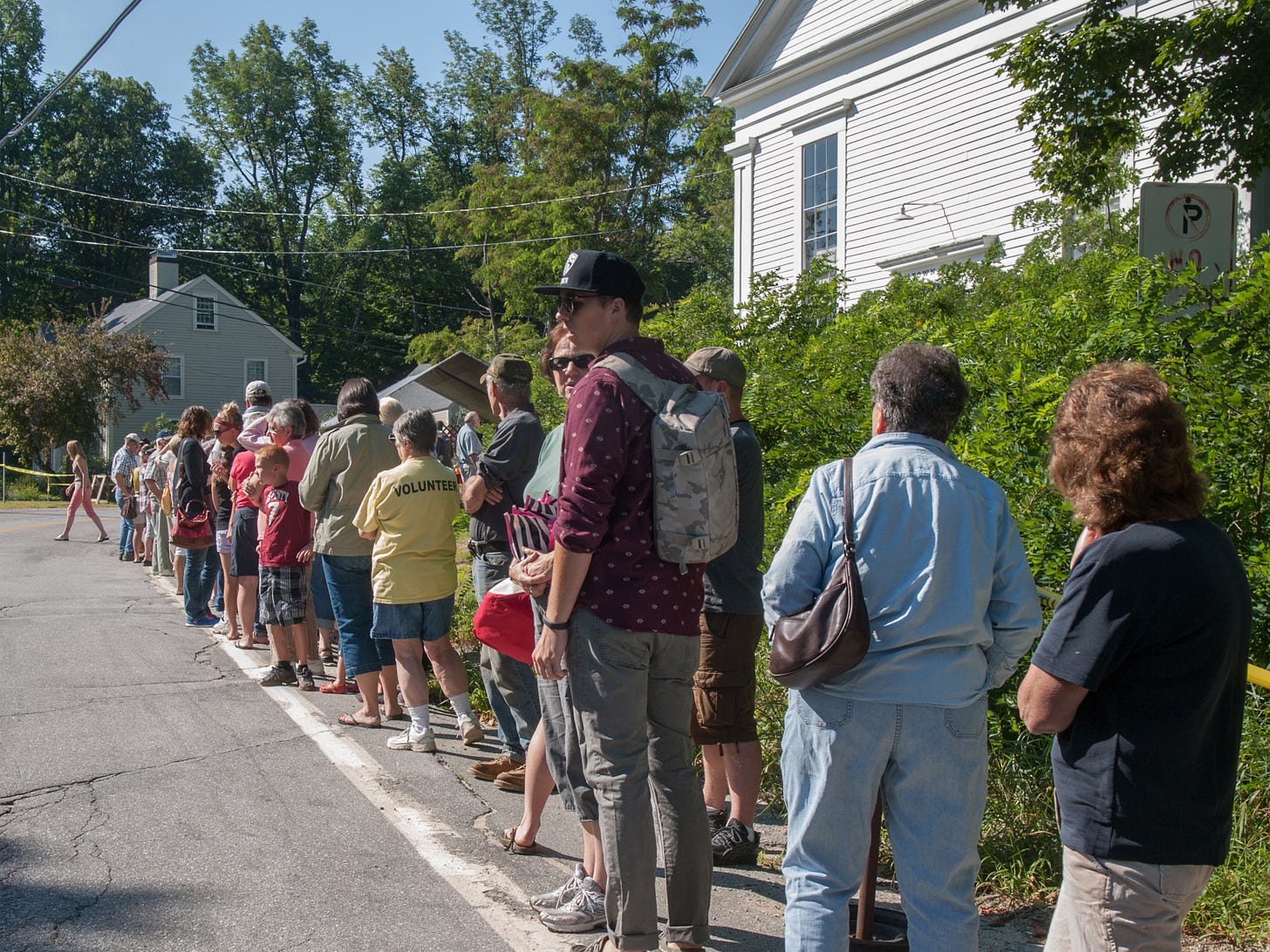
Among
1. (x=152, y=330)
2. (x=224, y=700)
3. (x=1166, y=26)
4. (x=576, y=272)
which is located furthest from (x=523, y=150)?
(x=576, y=272)

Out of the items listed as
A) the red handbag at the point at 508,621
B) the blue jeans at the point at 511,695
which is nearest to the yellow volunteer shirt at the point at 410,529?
the blue jeans at the point at 511,695

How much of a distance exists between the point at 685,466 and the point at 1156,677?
4.67ft

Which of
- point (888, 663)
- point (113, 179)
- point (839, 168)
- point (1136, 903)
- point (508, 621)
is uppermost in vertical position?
point (113, 179)

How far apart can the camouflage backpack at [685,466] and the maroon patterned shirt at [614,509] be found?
4 cm

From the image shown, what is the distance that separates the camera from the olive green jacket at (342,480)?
21.9ft

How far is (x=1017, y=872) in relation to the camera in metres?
4.10

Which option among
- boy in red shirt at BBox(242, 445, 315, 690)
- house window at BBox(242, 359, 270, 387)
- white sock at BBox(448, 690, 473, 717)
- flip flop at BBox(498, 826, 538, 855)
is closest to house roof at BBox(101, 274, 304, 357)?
house window at BBox(242, 359, 270, 387)

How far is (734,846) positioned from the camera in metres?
4.41

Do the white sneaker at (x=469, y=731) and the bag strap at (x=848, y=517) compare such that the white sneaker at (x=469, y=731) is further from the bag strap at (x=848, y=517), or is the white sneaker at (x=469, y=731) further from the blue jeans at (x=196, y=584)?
the blue jeans at (x=196, y=584)

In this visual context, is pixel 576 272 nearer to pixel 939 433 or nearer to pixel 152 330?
pixel 939 433

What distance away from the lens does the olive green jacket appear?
666 centimetres

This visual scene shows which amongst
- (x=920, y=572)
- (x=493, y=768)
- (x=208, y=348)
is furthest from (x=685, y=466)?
(x=208, y=348)

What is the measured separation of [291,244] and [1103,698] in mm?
64514

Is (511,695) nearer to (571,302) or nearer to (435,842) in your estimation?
(435,842)
